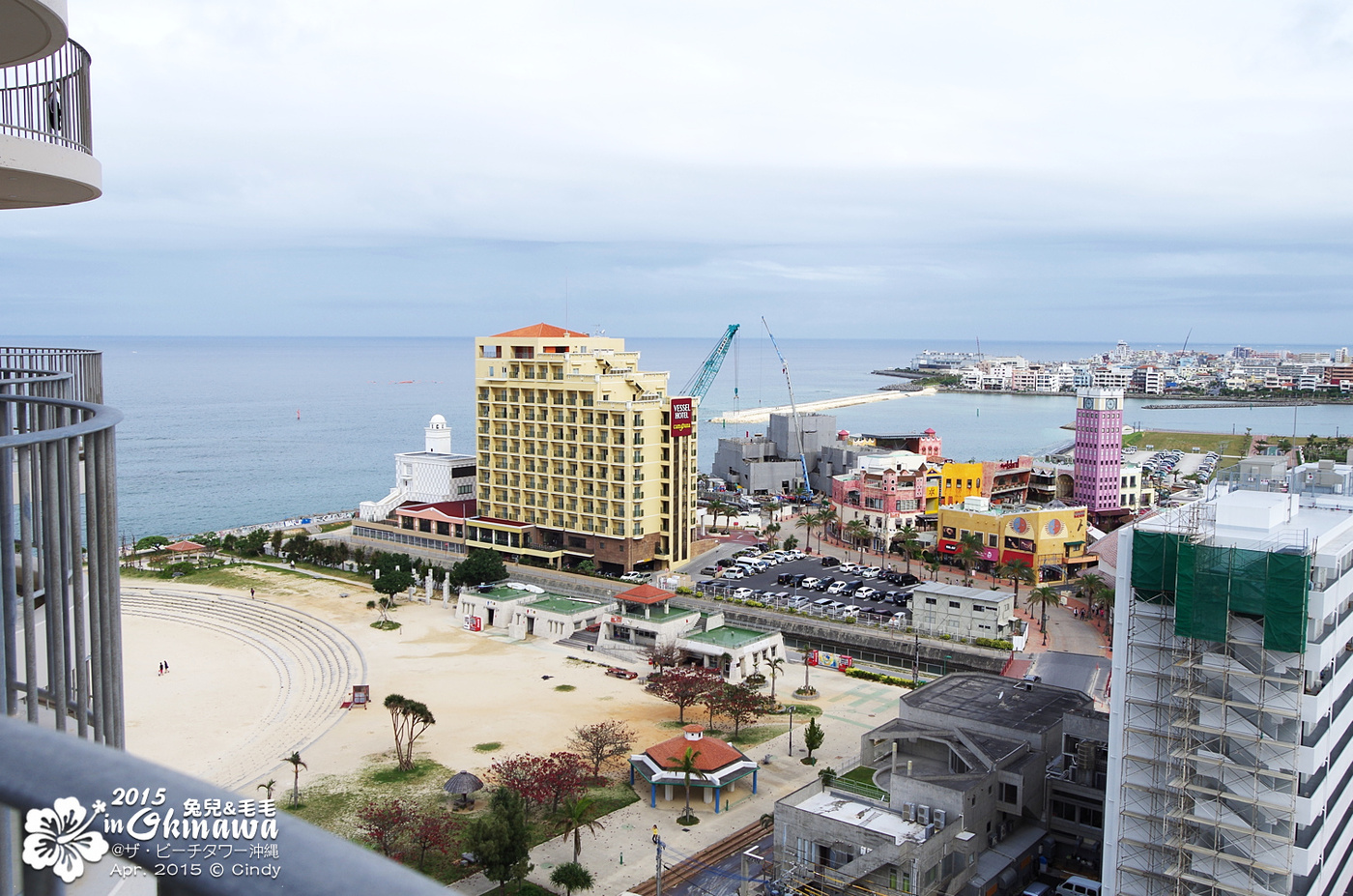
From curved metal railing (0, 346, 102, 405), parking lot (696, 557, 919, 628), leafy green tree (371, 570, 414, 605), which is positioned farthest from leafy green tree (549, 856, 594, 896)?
leafy green tree (371, 570, 414, 605)

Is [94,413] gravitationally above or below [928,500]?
above

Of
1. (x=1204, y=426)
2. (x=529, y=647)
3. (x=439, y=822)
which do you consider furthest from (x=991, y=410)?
(x=439, y=822)

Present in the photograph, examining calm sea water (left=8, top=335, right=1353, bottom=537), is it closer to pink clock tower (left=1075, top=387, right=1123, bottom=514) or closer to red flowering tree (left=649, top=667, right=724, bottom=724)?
red flowering tree (left=649, top=667, right=724, bottom=724)

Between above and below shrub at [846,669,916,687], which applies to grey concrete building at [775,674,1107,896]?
above

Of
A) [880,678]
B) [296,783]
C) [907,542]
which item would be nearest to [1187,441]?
[907,542]

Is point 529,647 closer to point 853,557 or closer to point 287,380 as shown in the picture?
point 853,557

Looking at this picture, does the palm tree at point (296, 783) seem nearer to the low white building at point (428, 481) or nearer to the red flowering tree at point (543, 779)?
the red flowering tree at point (543, 779)

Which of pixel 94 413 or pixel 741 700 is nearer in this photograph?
pixel 94 413
